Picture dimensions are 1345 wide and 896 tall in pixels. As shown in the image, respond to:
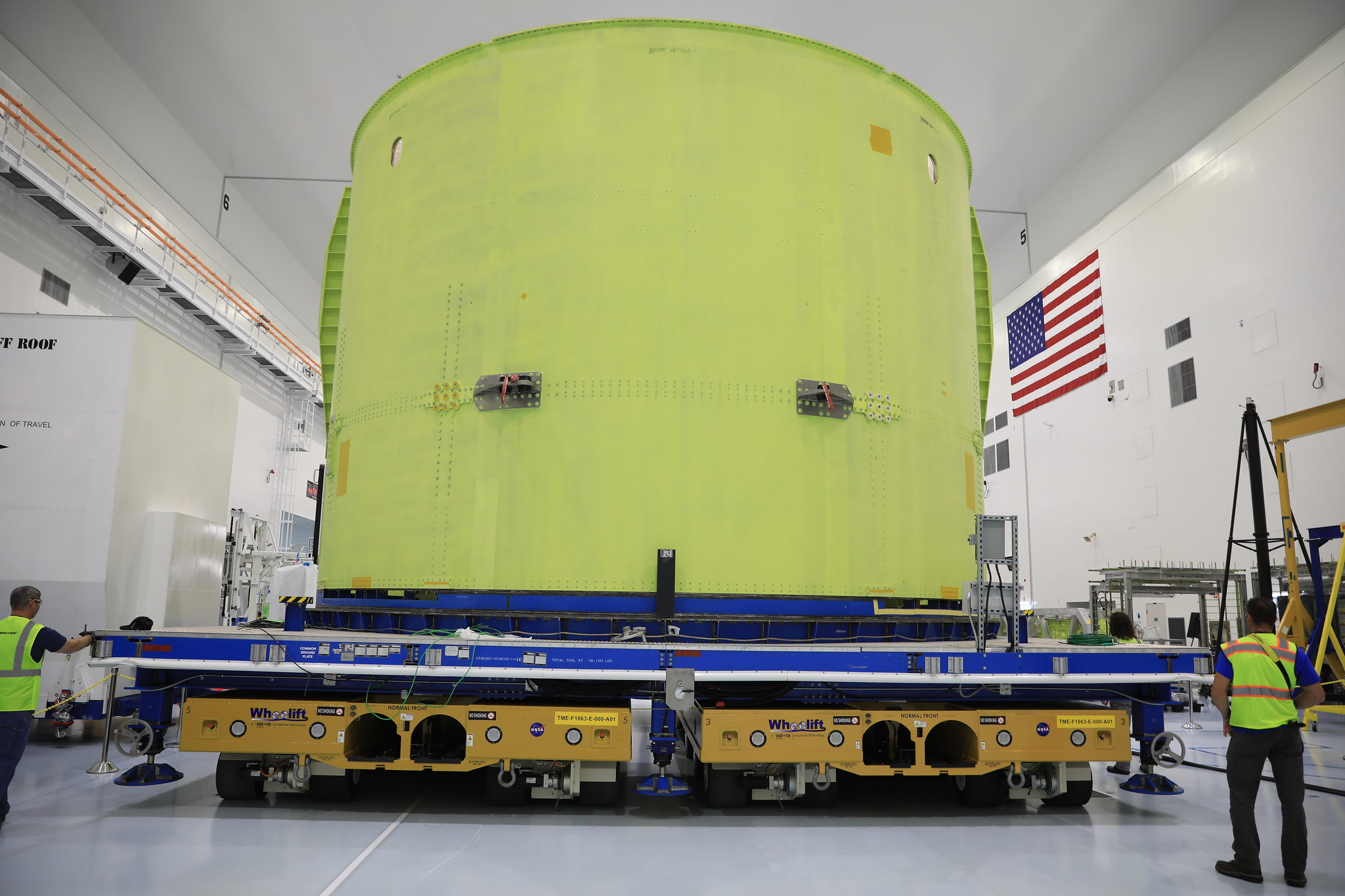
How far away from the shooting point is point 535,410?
7.79m

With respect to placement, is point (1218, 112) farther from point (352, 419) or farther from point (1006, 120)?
point (352, 419)

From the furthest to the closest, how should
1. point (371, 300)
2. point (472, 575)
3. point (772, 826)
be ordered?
point (371, 300) → point (472, 575) → point (772, 826)

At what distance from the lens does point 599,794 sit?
6.88m

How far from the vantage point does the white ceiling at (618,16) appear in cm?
1658

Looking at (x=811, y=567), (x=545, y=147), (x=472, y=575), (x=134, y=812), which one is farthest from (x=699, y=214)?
(x=134, y=812)

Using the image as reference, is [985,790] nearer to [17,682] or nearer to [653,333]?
[653,333]

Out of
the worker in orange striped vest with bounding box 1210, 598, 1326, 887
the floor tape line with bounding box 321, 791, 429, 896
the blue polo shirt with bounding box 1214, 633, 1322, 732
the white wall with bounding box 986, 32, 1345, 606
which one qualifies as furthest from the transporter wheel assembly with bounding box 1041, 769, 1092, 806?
the white wall with bounding box 986, 32, 1345, 606

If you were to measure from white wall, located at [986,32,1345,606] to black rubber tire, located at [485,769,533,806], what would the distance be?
45.8ft

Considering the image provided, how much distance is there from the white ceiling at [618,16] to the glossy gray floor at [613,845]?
14.7m

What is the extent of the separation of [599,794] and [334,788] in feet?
7.28

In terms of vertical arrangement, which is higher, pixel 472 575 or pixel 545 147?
pixel 545 147

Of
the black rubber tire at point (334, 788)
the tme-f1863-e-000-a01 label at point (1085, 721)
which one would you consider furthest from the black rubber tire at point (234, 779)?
the tme-f1863-e-000-a01 label at point (1085, 721)

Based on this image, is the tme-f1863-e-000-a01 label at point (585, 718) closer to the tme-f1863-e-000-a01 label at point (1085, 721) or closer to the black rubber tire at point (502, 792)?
the black rubber tire at point (502, 792)

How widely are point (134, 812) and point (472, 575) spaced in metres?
3.14
